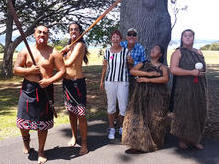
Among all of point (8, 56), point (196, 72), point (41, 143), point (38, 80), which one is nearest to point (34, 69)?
point (38, 80)

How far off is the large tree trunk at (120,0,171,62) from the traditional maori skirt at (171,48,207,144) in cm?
140

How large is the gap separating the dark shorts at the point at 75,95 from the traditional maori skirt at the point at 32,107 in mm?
382

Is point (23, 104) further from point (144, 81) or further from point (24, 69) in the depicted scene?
point (144, 81)

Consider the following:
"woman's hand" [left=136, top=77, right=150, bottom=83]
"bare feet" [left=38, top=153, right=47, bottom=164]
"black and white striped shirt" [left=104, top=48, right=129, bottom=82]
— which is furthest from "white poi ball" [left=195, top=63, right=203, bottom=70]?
"bare feet" [left=38, top=153, right=47, bottom=164]

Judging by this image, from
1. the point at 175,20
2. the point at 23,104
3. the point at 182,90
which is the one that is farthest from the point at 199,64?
the point at 175,20

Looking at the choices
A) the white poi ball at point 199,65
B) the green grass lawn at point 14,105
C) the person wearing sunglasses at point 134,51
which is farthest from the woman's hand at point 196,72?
the green grass lawn at point 14,105

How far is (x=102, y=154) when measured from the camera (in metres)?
3.71

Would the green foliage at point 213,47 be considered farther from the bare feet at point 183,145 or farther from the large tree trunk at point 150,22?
the bare feet at point 183,145

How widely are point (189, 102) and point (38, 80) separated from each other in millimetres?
2177

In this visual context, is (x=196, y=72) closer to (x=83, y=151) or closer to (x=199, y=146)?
(x=199, y=146)

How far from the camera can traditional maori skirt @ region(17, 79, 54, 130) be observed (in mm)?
3303

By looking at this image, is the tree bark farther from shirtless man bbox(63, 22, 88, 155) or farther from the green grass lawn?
shirtless man bbox(63, 22, 88, 155)

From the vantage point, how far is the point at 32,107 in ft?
10.9

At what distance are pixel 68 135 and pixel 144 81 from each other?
1799 mm
